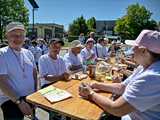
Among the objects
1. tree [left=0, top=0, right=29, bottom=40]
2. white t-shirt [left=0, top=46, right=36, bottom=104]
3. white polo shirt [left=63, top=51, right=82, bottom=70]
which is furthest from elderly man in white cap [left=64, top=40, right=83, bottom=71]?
tree [left=0, top=0, right=29, bottom=40]

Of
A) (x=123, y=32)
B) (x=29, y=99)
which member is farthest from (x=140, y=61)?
(x=123, y=32)

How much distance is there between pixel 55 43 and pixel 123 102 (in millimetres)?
2588

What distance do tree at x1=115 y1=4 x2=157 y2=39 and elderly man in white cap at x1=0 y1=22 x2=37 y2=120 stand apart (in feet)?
186

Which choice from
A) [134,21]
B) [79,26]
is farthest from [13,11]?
[134,21]

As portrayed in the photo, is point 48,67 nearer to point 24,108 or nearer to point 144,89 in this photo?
point 24,108

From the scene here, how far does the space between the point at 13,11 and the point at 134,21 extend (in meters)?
24.7

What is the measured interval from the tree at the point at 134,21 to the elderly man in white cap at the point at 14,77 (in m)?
56.8

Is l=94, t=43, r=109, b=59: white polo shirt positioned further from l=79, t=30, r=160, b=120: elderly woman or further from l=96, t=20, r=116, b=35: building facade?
l=96, t=20, r=116, b=35: building facade

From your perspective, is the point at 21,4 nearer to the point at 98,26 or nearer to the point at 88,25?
the point at 88,25

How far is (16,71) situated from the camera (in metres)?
3.38

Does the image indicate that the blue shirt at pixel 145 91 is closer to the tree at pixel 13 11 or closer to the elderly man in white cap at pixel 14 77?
the elderly man in white cap at pixel 14 77

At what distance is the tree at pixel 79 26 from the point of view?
7046 cm

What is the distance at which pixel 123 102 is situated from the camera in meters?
2.31

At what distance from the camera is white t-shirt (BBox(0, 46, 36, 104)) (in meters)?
3.32
